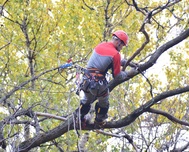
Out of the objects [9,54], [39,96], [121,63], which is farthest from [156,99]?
[9,54]

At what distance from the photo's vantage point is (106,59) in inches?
185

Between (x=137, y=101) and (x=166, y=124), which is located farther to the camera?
(x=137, y=101)

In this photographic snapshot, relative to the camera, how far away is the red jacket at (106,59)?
15.3 ft

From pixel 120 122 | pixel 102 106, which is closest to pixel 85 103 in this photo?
pixel 102 106

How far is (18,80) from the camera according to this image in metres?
7.78

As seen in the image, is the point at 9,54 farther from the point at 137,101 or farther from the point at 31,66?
the point at 137,101

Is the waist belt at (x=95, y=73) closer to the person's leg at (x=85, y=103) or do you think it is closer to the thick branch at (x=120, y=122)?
the person's leg at (x=85, y=103)

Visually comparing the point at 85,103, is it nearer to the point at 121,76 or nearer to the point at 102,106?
the point at 102,106

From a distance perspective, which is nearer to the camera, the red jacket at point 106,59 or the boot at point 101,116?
the red jacket at point 106,59

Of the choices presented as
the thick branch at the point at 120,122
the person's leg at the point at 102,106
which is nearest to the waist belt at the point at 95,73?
the person's leg at the point at 102,106

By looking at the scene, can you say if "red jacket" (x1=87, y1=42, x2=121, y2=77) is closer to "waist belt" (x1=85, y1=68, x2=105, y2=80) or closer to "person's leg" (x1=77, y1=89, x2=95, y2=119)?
"waist belt" (x1=85, y1=68, x2=105, y2=80)

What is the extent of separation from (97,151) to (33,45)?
277 centimetres

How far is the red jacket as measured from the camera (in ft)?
15.3

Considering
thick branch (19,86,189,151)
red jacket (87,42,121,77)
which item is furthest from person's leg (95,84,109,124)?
red jacket (87,42,121,77)
